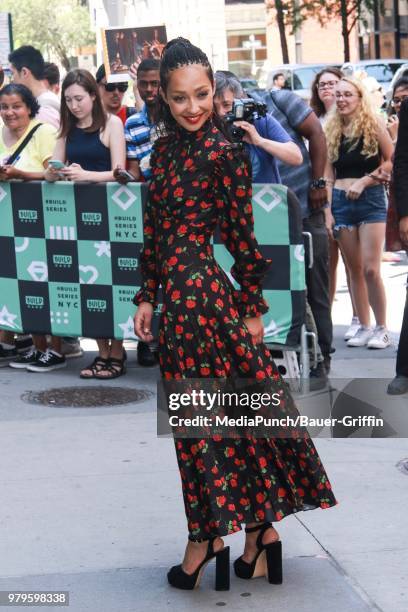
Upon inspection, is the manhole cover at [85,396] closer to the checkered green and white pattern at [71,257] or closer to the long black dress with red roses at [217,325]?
the checkered green and white pattern at [71,257]

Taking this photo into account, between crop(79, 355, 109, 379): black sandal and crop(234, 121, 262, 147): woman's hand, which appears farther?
crop(79, 355, 109, 379): black sandal

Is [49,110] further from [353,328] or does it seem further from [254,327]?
[254,327]

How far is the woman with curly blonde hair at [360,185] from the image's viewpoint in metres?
8.52

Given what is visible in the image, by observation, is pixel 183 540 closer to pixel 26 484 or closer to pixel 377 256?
pixel 26 484

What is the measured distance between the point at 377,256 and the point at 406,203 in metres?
1.64

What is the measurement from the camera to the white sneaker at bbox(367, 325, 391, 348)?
868 centimetres

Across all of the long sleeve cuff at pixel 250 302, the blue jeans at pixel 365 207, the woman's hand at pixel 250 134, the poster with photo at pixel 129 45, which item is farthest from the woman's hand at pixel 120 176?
the long sleeve cuff at pixel 250 302

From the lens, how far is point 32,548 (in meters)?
4.68

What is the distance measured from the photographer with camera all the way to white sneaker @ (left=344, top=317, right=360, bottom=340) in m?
2.27

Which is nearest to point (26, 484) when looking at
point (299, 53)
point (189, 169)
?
point (189, 169)

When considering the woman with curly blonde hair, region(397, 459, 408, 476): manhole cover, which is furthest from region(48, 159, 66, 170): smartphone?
region(397, 459, 408, 476): manhole cover

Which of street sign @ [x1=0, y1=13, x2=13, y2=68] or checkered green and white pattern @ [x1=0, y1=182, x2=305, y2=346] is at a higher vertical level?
street sign @ [x1=0, y1=13, x2=13, y2=68]

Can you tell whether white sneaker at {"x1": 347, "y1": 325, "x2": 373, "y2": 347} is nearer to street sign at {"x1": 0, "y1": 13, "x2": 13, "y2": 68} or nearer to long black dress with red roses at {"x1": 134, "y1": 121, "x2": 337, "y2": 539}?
long black dress with red roses at {"x1": 134, "y1": 121, "x2": 337, "y2": 539}

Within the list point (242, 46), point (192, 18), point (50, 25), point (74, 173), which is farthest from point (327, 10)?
point (50, 25)
